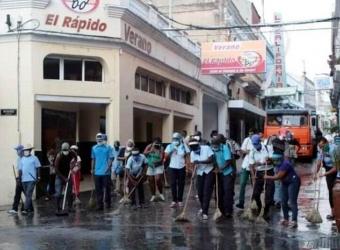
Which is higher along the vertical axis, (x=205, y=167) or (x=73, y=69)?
(x=73, y=69)

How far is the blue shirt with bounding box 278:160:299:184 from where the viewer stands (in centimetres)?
1104

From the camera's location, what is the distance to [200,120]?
32344 millimetres

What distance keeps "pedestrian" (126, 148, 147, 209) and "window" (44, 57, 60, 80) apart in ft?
18.0

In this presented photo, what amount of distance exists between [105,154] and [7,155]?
5.41m

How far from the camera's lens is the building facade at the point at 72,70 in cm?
1795

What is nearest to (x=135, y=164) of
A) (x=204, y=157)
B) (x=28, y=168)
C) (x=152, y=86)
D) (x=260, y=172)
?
(x=28, y=168)

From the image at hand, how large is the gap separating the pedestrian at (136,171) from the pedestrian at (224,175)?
8.39ft

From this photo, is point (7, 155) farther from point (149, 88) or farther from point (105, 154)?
point (149, 88)

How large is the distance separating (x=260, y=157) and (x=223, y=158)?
818mm

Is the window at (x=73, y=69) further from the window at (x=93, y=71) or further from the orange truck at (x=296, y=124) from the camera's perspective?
the orange truck at (x=296, y=124)

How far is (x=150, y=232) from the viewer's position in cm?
1066

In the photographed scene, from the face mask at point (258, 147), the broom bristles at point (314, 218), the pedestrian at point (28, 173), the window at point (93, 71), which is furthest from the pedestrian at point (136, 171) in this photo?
the window at point (93, 71)

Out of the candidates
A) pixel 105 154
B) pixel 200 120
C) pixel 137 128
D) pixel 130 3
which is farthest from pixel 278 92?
pixel 105 154

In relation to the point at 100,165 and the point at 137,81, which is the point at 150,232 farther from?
the point at 137,81
